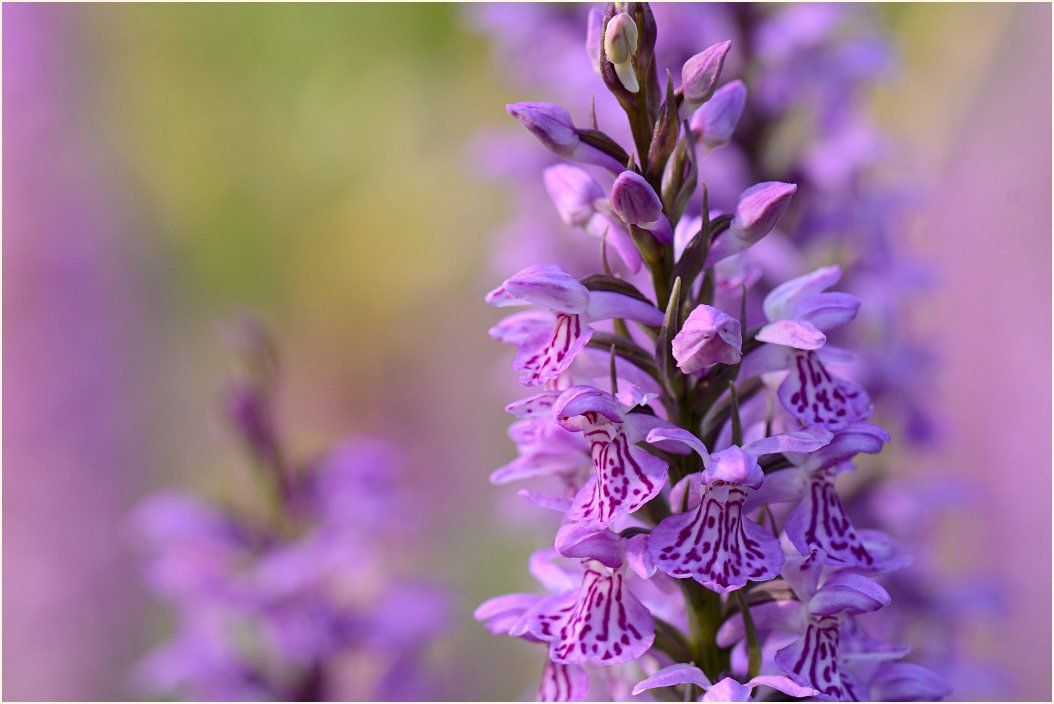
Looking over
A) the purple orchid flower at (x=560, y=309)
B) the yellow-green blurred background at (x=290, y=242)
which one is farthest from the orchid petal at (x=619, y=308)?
the yellow-green blurred background at (x=290, y=242)

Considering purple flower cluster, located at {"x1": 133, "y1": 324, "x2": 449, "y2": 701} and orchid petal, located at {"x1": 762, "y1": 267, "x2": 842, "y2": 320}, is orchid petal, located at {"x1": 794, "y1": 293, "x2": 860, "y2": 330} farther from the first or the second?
purple flower cluster, located at {"x1": 133, "y1": 324, "x2": 449, "y2": 701}

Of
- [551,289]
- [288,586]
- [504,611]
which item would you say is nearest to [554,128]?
[551,289]

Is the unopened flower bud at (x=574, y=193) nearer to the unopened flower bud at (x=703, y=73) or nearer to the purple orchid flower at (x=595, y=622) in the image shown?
the unopened flower bud at (x=703, y=73)

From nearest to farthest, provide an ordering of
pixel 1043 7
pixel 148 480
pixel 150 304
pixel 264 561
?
1. pixel 264 561
2. pixel 1043 7
3. pixel 148 480
4. pixel 150 304

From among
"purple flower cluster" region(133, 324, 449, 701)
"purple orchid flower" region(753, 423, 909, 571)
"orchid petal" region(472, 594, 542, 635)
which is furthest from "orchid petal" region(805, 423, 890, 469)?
"purple flower cluster" region(133, 324, 449, 701)

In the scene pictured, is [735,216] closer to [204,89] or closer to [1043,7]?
[1043,7]

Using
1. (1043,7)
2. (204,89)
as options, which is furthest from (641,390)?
(204,89)
